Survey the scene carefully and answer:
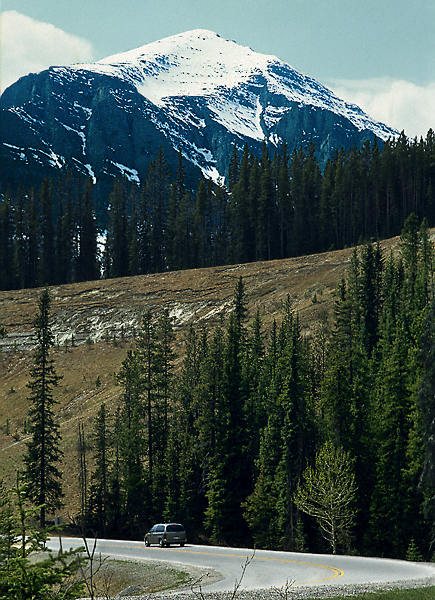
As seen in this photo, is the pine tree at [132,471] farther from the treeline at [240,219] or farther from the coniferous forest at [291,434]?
the treeline at [240,219]

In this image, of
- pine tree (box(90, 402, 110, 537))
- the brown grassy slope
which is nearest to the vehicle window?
pine tree (box(90, 402, 110, 537))

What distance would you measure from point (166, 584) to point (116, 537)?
100 feet

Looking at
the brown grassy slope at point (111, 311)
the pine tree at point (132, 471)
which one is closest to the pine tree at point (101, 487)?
the pine tree at point (132, 471)

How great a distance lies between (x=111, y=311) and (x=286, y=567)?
70.8 m

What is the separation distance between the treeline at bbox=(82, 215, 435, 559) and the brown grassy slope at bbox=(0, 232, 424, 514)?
11684 millimetres

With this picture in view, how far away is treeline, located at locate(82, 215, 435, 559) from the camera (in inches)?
1877

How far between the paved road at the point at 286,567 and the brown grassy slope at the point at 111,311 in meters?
35.8

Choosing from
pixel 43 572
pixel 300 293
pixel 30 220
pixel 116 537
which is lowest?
pixel 116 537

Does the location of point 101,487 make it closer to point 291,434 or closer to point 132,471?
point 132,471

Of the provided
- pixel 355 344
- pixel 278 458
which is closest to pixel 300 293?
pixel 355 344

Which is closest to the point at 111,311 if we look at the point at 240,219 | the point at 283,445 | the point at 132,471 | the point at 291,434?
the point at 240,219

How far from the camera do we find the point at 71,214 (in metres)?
120

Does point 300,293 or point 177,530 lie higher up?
point 300,293

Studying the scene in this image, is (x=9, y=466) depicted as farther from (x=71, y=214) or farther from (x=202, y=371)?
(x=71, y=214)
